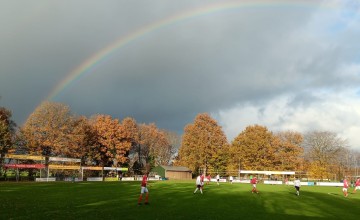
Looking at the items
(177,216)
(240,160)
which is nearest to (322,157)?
(240,160)

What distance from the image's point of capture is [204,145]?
109 m

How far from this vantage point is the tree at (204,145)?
109500 mm

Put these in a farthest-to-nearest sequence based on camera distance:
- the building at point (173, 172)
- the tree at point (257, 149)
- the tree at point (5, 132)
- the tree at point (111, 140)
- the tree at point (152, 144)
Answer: the tree at point (152, 144) < the building at point (173, 172) < the tree at point (257, 149) < the tree at point (111, 140) < the tree at point (5, 132)

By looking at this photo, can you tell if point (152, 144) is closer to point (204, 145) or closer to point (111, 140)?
point (204, 145)

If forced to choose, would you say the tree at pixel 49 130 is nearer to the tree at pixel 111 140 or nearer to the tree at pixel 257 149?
the tree at pixel 111 140

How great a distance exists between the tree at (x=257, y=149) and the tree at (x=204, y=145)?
5.52m

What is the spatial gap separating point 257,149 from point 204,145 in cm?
1690

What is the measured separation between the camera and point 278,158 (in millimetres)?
108938

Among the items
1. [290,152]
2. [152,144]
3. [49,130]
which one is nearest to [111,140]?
[49,130]

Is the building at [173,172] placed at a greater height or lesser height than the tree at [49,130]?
lesser

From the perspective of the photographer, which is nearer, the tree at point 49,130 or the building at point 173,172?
the tree at point 49,130

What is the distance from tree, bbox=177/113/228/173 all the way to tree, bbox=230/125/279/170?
5.52m

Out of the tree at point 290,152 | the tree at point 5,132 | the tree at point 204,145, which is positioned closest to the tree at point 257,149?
the tree at point 290,152

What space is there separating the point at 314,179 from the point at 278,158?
40.4ft
